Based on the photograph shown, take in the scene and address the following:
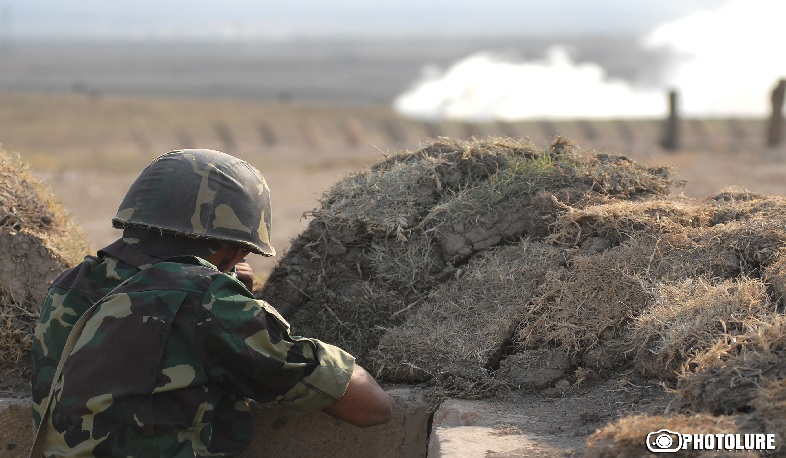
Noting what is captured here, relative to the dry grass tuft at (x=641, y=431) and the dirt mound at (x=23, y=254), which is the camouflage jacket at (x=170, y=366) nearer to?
the dry grass tuft at (x=641, y=431)

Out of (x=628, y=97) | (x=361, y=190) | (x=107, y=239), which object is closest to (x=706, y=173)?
(x=107, y=239)

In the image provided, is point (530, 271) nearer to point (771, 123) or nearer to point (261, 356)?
point (261, 356)

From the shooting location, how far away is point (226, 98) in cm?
5819

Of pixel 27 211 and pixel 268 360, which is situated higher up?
pixel 27 211

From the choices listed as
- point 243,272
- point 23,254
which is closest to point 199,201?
point 243,272

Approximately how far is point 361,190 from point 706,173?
38.7 feet

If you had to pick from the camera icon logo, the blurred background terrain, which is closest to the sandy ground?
the blurred background terrain

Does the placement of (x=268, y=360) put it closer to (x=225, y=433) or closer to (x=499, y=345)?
(x=225, y=433)

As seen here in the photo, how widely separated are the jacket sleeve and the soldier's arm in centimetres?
7

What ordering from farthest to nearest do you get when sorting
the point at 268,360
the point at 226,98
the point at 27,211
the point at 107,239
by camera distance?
the point at 226,98
the point at 107,239
the point at 27,211
the point at 268,360

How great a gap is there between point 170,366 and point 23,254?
6.98 ft

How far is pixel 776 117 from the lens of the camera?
20.8 metres

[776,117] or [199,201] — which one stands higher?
[199,201]

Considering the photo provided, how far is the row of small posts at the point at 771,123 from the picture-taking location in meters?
19.9
